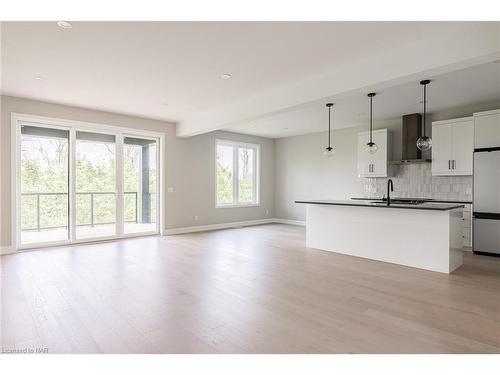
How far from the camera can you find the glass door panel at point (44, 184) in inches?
211

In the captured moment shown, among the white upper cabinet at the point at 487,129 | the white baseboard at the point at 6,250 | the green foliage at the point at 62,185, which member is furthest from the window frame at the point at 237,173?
the white upper cabinet at the point at 487,129

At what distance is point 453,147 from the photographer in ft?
18.2

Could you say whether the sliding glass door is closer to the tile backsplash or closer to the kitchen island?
the kitchen island

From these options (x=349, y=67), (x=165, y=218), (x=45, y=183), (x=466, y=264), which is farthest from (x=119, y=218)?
(x=466, y=264)

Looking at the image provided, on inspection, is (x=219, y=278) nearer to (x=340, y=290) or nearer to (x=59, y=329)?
(x=340, y=290)

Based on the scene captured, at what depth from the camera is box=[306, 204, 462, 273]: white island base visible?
4031 mm

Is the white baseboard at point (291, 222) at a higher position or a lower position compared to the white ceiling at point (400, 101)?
lower

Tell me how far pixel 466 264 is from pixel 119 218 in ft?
21.4

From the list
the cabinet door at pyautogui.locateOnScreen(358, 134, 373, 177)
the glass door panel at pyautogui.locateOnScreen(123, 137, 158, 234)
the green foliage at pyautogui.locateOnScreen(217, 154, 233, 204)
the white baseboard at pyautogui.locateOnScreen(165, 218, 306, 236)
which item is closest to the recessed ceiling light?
the glass door panel at pyautogui.locateOnScreen(123, 137, 158, 234)

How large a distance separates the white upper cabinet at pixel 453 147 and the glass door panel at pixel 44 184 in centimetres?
735

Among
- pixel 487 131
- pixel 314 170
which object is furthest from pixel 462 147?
pixel 314 170

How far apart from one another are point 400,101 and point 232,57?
3.44 m

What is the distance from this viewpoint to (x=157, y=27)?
285 centimetres

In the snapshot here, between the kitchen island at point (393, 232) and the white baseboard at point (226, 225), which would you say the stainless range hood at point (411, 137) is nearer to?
the kitchen island at point (393, 232)
